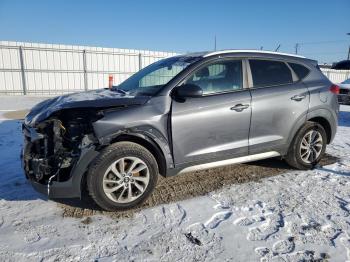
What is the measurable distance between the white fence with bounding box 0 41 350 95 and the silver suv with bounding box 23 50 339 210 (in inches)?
566

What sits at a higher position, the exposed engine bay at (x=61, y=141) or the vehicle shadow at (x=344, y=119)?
the exposed engine bay at (x=61, y=141)

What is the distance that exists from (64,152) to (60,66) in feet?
52.1

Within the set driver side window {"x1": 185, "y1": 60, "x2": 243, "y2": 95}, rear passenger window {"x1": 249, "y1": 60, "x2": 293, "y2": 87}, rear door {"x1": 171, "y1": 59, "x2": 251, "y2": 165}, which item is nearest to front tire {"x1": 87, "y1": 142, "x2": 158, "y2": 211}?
rear door {"x1": 171, "y1": 59, "x2": 251, "y2": 165}

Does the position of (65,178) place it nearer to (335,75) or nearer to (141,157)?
(141,157)

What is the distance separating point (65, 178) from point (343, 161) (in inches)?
180

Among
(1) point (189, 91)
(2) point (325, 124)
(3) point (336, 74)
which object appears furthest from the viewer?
(3) point (336, 74)

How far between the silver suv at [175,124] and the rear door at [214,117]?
13 millimetres

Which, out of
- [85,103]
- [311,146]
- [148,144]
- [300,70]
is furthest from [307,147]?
[85,103]

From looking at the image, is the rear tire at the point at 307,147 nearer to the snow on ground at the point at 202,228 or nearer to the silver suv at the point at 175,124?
the silver suv at the point at 175,124

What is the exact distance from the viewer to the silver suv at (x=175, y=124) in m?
3.26

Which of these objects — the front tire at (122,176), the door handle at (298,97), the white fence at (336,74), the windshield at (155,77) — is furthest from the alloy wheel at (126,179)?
the white fence at (336,74)

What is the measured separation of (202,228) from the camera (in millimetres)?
3141

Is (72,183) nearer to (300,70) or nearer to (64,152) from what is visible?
(64,152)

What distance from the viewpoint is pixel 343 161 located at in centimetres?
525
